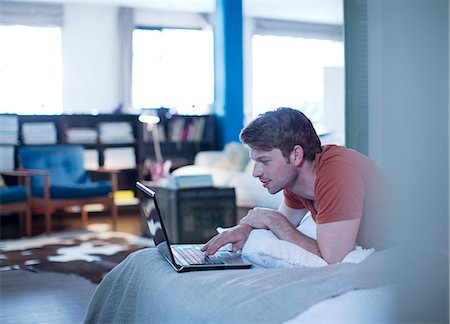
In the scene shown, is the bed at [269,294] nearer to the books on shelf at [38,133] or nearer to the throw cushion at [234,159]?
the throw cushion at [234,159]

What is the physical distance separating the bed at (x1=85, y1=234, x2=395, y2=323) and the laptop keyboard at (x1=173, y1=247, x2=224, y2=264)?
0.09 metres

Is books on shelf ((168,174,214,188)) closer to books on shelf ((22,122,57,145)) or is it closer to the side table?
the side table

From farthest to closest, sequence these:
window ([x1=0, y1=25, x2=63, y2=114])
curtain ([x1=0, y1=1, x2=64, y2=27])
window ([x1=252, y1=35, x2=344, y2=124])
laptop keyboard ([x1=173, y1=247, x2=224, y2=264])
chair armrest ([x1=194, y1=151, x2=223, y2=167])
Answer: window ([x1=252, y1=35, x2=344, y2=124]) → window ([x1=0, y1=25, x2=63, y2=114]) → curtain ([x1=0, y1=1, x2=64, y2=27]) → chair armrest ([x1=194, y1=151, x2=223, y2=167]) → laptop keyboard ([x1=173, y1=247, x2=224, y2=264])

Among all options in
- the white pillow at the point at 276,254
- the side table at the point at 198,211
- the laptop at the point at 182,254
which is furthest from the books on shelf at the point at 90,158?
the white pillow at the point at 276,254

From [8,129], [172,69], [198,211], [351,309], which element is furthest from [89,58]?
[351,309]

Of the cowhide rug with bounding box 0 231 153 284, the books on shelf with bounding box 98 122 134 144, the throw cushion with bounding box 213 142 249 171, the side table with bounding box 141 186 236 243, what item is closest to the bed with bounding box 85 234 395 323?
the cowhide rug with bounding box 0 231 153 284

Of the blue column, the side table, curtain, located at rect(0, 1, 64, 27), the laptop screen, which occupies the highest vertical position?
curtain, located at rect(0, 1, 64, 27)

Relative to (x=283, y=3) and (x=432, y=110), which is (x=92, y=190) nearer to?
(x=283, y=3)

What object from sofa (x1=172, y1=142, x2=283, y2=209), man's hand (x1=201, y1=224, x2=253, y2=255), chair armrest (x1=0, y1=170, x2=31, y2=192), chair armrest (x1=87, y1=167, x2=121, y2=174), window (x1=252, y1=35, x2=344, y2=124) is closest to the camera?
man's hand (x1=201, y1=224, x2=253, y2=255)

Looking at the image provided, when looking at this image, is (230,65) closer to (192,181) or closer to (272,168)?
(192,181)

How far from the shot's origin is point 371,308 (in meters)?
1.63

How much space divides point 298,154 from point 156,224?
20.0 inches

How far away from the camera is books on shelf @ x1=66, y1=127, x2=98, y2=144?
26.3ft

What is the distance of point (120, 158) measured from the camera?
27.6 feet
